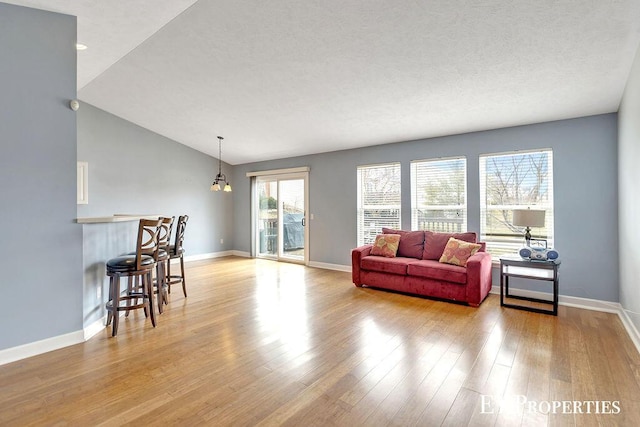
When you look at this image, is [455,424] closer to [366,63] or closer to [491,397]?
[491,397]

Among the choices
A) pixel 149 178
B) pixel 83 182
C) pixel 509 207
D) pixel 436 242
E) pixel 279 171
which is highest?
pixel 279 171

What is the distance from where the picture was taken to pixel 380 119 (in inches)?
184

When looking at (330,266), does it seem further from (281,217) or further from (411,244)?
(411,244)

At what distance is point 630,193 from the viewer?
119 inches

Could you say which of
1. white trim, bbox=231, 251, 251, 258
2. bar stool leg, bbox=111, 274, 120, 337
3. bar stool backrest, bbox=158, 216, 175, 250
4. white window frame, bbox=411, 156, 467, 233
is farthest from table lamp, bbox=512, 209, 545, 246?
white trim, bbox=231, 251, 251, 258

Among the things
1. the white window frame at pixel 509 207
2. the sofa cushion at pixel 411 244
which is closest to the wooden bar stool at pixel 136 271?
the sofa cushion at pixel 411 244

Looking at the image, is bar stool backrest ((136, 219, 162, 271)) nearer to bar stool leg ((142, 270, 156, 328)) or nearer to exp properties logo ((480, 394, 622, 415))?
bar stool leg ((142, 270, 156, 328))

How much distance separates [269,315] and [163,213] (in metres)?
4.54

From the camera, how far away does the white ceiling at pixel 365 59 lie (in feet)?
8.54

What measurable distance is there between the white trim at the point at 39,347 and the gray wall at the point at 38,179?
4cm

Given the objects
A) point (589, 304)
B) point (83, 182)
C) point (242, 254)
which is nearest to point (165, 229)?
point (83, 182)

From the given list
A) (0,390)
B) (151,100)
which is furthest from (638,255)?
(151,100)

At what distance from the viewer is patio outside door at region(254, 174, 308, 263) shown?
705 centimetres

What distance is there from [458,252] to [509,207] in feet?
3.54
